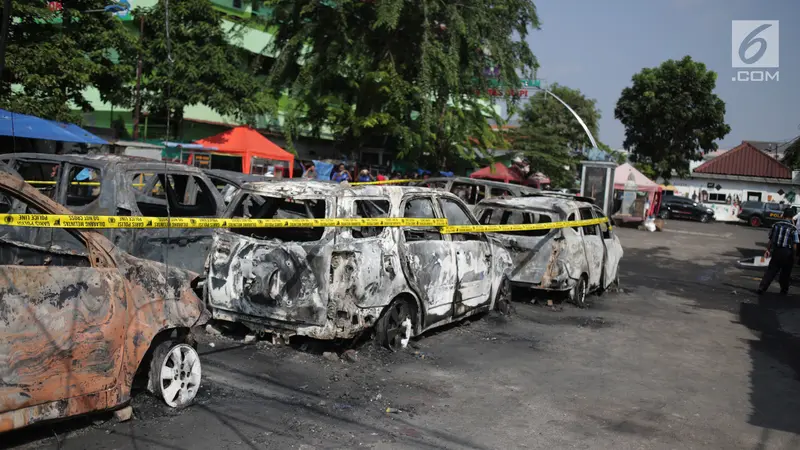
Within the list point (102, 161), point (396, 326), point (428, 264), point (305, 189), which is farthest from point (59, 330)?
point (102, 161)

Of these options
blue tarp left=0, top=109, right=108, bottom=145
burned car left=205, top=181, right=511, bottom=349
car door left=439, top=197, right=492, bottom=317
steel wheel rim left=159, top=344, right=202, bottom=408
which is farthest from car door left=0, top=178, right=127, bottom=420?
blue tarp left=0, top=109, right=108, bottom=145

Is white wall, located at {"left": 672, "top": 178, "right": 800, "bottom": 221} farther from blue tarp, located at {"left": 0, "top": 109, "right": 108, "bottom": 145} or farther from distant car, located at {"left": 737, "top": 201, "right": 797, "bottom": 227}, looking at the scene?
blue tarp, located at {"left": 0, "top": 109, "right": 108, "bottom": 145}

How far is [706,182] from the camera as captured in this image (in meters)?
60.9

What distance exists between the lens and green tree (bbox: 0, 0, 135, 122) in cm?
1534

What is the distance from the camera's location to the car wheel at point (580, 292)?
36.3 ft

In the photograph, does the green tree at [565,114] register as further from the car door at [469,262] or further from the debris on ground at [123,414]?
the debris on ground at [123,414]

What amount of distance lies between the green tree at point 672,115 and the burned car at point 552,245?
43.8 meters

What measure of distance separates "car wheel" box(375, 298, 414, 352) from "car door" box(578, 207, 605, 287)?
15.6ft

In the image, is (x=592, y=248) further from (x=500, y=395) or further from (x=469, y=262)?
(x=500, y=395)

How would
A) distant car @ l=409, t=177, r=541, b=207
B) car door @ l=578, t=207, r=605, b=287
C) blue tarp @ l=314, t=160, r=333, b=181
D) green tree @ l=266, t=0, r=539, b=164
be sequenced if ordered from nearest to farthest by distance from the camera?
car door @ l=578, t=207, r=605, b=287, distant car @ l=409, t=177, r=541, b=207, green tree @ l=266, t=0, r=539, b=164, blue tarp @ l=314, t=160, r=333, b=181

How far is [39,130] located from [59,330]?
11544 millimetres

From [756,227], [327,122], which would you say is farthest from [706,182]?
[327,122]

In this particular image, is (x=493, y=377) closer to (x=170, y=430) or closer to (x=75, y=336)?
(x=170, y=430)

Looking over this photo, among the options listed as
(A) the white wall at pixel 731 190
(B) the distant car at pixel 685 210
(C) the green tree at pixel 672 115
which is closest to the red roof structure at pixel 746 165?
(A) the white wall at pixel 731 190
